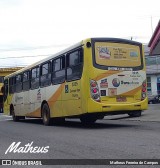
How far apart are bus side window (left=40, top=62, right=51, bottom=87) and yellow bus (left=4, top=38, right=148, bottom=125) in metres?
0.14

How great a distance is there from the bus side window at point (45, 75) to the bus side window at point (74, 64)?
2.16 metres

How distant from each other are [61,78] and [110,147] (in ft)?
22.6

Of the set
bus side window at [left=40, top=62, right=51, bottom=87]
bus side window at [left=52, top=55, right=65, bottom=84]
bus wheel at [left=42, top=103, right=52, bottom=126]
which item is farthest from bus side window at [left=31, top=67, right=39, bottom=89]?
bus side window at [left=52, top=55, right=65, bottom=84]

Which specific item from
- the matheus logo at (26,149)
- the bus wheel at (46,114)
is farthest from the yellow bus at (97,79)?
the matheus logo at (26,149)

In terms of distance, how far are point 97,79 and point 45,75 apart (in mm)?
4366

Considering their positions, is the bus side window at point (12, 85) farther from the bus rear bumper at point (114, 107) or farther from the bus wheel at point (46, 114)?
the bus rear bumper at point (114, 107)

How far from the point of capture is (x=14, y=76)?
76.6 ft

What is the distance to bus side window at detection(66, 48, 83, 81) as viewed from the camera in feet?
46.3

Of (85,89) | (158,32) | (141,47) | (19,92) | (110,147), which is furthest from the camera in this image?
(158,32)

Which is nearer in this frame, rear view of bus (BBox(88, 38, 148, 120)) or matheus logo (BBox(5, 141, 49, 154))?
matheus logo (BBox(5, 141, 49, 154))

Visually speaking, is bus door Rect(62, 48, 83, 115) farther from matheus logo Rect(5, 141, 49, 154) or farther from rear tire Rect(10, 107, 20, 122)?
rear tire Rect(10, 107, 20, 122)

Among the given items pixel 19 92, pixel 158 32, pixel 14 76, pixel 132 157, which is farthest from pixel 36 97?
pixel 132 157

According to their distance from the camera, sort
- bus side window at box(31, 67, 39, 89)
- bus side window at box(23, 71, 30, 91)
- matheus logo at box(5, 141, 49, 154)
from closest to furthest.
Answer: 1. matheus logo at box(5, 141, 49, 154)
2. bus side window at box(31, 67, 39, 89)
3. bus side window at box(23, 71, 30, 91)

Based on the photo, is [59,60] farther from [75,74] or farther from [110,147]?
[110,147]
